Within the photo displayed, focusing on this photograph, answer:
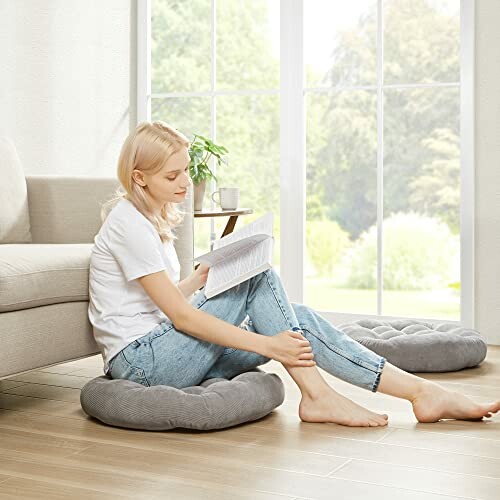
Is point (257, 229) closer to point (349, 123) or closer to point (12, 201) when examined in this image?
point (12, 201)

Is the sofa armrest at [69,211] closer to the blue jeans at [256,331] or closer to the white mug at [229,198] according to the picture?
the white mug at [229,198]

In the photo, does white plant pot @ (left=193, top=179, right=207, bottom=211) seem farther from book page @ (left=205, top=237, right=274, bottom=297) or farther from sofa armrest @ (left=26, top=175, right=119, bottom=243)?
book page @ (left=205, top=237, right=274, bottom=297)

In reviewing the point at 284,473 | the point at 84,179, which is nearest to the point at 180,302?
the point at 284,473

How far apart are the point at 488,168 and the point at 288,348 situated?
2052 millimetres

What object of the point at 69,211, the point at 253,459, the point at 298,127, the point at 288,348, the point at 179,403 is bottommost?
the point at 253,459

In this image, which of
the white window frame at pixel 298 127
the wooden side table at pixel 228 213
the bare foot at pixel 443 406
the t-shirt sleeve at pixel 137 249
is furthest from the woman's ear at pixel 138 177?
the white window frame at pixel 298 127

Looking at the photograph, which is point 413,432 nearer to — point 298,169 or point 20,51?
point 298,169

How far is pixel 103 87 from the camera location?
16.0 feet

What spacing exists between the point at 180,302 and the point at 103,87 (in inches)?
104

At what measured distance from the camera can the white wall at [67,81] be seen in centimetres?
429

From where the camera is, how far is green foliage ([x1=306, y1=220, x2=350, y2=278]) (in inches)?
190

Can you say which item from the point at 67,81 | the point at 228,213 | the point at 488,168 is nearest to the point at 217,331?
the point at 228,213

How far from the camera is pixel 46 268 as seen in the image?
2789 millimetres

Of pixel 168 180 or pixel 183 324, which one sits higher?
pixel 168 180
